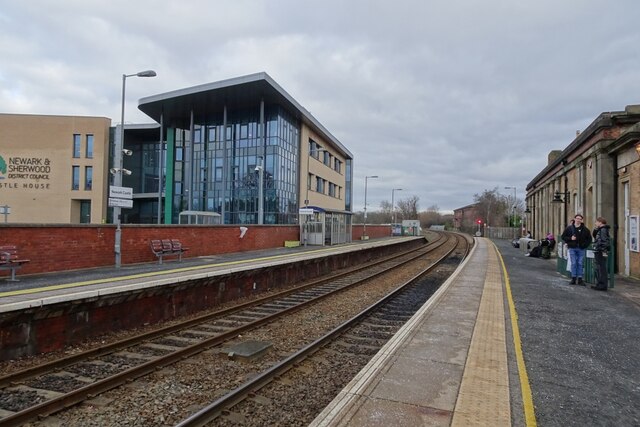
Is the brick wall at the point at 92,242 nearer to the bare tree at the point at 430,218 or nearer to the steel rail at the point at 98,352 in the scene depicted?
the steel rail at the point at 98,352

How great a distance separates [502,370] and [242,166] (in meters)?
35.3

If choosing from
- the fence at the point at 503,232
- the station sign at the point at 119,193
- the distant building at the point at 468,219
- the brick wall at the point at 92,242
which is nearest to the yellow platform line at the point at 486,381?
the brick wall at the point at 92,242

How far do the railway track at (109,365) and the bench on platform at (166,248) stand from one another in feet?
20.5

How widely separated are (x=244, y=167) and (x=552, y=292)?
3084 centimetres

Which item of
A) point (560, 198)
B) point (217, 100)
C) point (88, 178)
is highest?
point (217, 100)

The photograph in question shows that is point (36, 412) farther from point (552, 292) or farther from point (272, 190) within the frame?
point (272, 190)

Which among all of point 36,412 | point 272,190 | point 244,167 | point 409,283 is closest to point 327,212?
point 272,190

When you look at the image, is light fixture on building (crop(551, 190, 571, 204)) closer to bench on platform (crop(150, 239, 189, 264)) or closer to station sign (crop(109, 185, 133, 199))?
bench on platform (crop(150, 239, 189, 264))

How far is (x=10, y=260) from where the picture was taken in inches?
404

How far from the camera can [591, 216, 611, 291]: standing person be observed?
1109 centimetres

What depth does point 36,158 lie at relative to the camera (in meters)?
46.6

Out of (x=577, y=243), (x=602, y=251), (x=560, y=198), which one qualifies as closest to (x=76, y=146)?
(x=560, y=198)

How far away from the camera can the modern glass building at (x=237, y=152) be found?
36.1m

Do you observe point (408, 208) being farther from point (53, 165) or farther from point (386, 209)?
point (53, 165)
